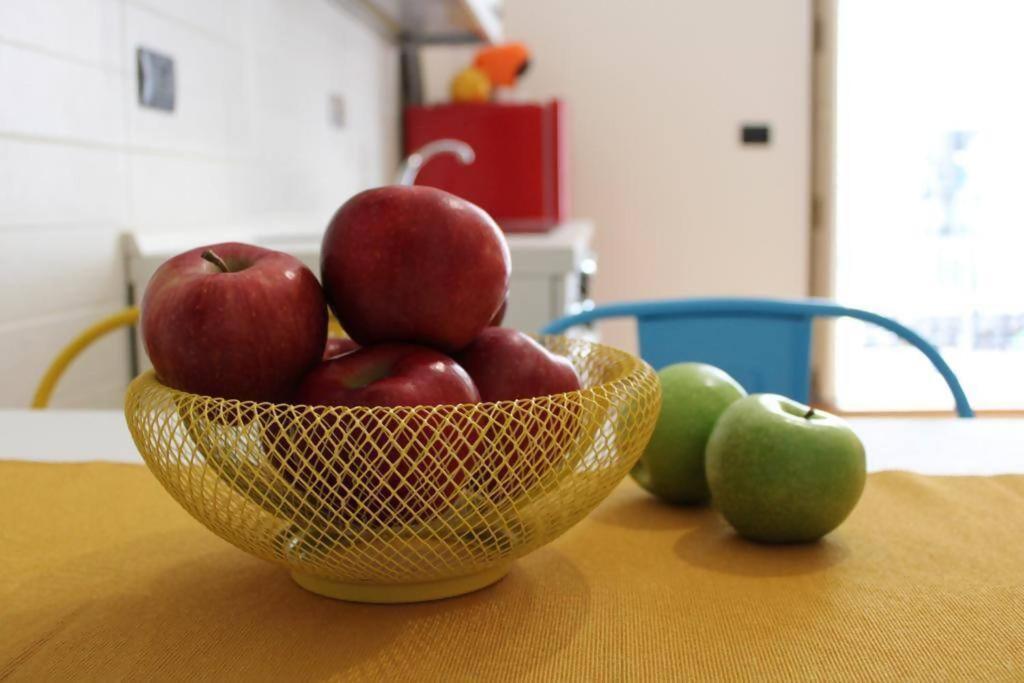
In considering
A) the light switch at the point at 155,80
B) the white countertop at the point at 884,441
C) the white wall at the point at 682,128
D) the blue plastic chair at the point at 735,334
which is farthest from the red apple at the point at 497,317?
the white wall at the point at 682,128

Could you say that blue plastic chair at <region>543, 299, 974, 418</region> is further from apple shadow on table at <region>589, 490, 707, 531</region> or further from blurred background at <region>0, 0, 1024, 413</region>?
apple shadow on table at <region>589, 490, 707, 531</region>

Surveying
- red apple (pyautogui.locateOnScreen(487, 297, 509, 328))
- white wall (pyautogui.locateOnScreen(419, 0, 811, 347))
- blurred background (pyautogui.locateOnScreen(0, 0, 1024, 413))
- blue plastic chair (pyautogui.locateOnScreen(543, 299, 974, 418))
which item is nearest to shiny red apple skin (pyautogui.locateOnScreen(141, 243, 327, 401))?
red apple (pyautogui.locateOnScreen(487, 297, 509, 328))

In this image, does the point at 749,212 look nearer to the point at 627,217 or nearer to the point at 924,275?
the point at 627,217

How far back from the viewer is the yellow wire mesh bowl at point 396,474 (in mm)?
432

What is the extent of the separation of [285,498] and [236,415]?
4cm

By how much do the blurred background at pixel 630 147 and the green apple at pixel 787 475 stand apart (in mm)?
1219

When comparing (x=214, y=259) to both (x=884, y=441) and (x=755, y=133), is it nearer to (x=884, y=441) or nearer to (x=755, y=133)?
(x=884, y=441)

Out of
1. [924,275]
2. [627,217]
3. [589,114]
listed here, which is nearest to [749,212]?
[627,217]

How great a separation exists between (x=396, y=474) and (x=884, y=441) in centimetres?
55

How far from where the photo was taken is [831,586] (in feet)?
Result: 1.71

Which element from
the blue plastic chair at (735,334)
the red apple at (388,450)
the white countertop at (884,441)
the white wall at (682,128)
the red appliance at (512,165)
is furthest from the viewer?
the white wall at (682,128)

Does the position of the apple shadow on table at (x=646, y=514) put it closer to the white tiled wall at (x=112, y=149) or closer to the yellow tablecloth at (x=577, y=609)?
the yellow tablecloth at (x=577, y=609)


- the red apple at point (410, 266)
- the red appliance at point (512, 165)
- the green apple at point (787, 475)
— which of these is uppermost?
the red appliance at point (512, 165)

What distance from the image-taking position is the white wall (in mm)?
3682
